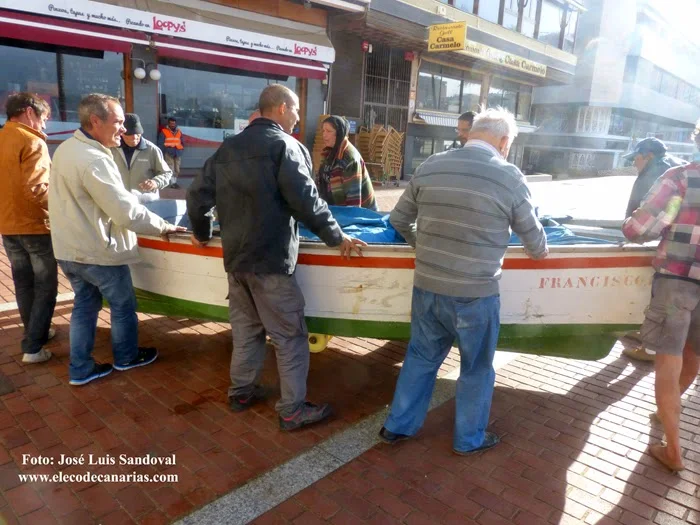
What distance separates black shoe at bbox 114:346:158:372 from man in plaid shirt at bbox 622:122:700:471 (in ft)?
10.9

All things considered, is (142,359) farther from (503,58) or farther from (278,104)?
(503,58)

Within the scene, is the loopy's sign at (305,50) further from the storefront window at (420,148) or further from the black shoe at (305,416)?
the black shoe at (305,416)

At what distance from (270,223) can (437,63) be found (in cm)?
1727

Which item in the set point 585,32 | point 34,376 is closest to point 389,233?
point 34,376

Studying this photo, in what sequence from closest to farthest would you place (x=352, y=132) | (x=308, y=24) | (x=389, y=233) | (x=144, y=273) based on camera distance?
(x=389, y=233), (x=144, y=273), (x=308, y=24), (x=352, y=132)

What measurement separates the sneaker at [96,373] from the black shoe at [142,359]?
0.07 m

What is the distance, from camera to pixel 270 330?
310 cm

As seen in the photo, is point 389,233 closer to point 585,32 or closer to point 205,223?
point 205,223

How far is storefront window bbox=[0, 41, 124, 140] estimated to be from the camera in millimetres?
9359

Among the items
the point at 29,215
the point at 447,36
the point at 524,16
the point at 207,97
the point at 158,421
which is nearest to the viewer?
the point at 158,421

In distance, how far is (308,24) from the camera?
12891mm

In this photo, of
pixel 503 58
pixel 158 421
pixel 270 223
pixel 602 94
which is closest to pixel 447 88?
pixel 503 58

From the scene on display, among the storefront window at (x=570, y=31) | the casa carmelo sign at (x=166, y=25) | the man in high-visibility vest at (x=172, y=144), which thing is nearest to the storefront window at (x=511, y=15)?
the storefront window at (x=570, y=31)

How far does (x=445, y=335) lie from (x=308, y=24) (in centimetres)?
1178
